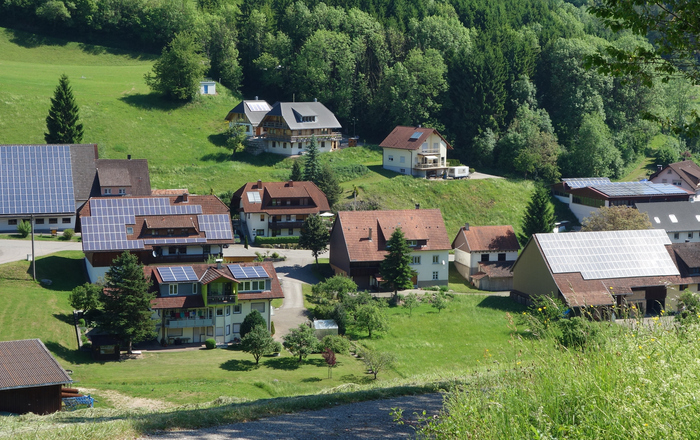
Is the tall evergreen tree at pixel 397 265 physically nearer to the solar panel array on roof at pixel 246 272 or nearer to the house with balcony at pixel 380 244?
the house with balcony at pixel 380 244

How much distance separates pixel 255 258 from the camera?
5959cm

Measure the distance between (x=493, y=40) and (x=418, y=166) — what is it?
Result: 29700 millimetres

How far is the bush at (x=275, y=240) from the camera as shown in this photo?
215 feet

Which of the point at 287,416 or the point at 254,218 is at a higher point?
the point at 254,218

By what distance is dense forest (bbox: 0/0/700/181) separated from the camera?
92.9 m

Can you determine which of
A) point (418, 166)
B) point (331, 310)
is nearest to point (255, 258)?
point (331, 310)

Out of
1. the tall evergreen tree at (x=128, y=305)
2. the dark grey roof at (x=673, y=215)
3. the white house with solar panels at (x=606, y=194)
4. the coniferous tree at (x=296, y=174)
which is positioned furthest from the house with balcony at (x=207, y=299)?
the white house with solar panels at (x=606, y=194)

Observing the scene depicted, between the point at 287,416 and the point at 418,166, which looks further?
the point at 418,166

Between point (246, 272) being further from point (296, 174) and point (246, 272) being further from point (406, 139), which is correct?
point (406, 139)

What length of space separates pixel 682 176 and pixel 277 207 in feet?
162

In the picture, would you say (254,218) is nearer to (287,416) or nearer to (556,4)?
(287,416)

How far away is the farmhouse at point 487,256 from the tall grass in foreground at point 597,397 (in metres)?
49.1

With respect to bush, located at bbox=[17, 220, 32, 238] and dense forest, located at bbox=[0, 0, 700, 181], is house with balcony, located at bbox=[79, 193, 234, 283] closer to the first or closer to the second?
bush, located at bbox=[17, 220, 32, 238]

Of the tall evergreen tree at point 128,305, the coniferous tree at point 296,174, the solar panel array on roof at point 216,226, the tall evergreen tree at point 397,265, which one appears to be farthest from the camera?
the coniferous tree at point 296,174
